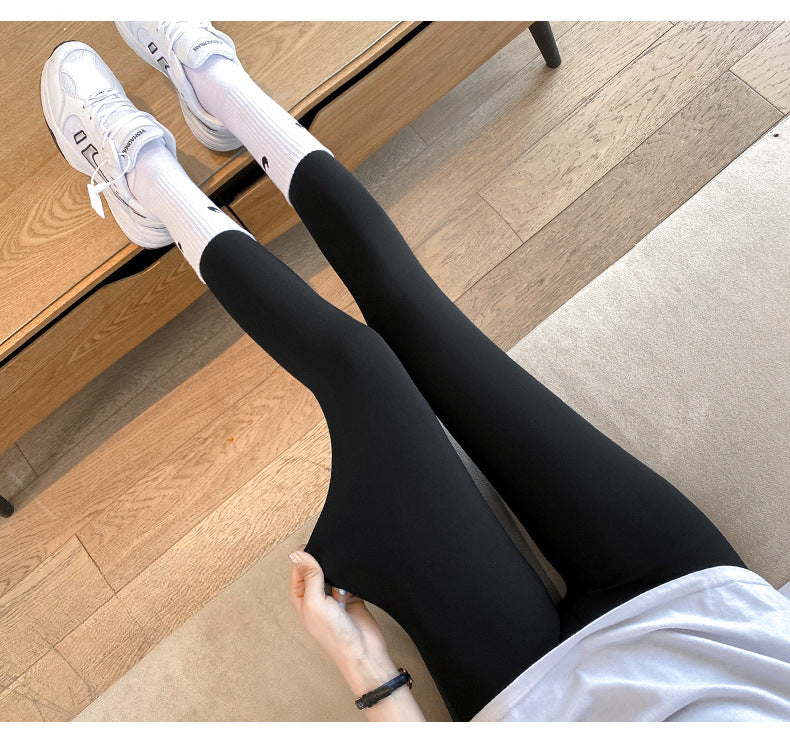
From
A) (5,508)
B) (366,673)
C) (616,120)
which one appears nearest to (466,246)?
(616,120)

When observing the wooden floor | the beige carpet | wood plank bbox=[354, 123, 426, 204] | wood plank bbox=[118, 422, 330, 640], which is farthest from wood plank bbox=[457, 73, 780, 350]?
wood plank bbox=[118, 422, 330, 640]

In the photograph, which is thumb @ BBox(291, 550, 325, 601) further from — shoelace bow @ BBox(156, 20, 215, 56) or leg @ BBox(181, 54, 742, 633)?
shoelace bow @ BBox(156, 20, 215, 56)

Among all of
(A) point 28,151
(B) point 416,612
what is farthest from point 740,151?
(A) point 28,151

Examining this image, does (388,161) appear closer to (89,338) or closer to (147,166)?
(147,166)

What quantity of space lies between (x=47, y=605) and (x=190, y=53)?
2.45 feet

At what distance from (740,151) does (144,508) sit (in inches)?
40.4

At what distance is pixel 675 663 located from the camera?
0.61 m

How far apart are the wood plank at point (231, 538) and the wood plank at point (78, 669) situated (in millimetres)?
26

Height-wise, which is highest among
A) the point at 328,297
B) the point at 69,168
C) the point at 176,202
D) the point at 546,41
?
the point at 69,168

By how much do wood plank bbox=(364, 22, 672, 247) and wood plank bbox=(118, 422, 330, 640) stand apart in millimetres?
386

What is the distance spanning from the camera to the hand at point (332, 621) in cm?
69

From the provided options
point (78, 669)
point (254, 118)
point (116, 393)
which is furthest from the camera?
point (116, 393)

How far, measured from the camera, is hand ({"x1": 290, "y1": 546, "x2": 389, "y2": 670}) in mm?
690
